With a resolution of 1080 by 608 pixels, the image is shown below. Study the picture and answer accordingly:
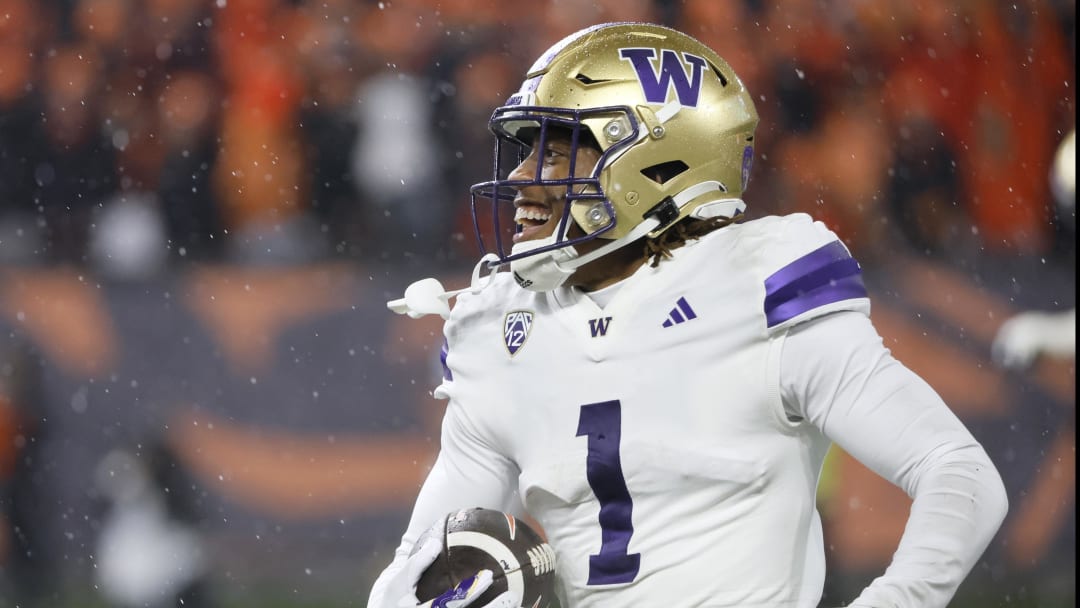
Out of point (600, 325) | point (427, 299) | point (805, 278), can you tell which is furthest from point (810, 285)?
point (427, 299)

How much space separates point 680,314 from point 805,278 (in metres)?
0.16

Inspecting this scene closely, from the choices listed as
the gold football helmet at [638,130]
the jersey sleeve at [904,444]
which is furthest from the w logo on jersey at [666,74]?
the jersey sleeve at [904,444]

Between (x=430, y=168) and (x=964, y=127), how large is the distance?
1.49 metres

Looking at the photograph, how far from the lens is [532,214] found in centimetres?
159

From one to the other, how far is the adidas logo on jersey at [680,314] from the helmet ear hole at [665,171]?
174 mm

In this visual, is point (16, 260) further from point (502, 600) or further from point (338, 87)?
point (502, 600)

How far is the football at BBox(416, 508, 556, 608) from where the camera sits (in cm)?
139

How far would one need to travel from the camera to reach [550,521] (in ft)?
5.09

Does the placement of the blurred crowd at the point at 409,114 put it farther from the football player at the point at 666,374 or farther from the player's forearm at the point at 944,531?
the player's forearm at the point at 944,531

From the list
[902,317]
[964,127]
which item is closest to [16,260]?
[902,317]

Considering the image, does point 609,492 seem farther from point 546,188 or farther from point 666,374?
point 546,188

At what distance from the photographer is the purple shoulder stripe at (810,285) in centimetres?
137

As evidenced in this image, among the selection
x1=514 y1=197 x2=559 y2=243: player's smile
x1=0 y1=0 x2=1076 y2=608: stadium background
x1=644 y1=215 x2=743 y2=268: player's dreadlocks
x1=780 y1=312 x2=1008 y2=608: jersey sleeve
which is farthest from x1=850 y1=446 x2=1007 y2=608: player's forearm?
x1=0 y1=0 x2=1076 y2=608: stadium background

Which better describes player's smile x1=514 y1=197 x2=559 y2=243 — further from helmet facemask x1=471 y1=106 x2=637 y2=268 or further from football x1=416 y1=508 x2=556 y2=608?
football x1=416 y1=508 x2=556 y2=608
